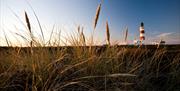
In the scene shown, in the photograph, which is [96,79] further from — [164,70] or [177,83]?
[164,70]

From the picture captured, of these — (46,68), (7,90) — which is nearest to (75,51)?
(46,68)

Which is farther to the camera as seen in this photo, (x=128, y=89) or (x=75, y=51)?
(x=75, y=51)

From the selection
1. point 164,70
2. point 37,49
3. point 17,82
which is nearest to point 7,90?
point 17,82

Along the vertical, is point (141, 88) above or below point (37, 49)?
below

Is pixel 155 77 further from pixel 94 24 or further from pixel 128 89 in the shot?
pixel 94 24

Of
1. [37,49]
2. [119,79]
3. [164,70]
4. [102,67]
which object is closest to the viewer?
[119,79]

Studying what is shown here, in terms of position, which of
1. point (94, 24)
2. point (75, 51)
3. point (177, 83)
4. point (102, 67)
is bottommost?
point (177, 83)

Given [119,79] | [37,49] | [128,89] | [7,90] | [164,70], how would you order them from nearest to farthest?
[7,90], [128,89], [119,79], [37,49], [164,70]

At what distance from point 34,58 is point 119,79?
786 millimetres

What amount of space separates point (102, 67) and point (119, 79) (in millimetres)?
226

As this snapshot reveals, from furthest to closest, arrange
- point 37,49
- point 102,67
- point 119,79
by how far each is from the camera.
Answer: point 37,49, point 102,67, point 119,79

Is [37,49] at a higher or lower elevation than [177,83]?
higher

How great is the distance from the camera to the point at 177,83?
6.97 feet

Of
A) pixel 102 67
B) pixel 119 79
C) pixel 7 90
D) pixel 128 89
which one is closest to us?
pixel 7 90
